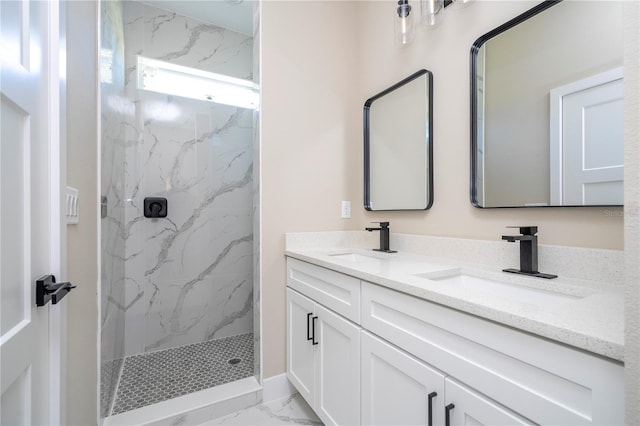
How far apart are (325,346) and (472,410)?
75 cm

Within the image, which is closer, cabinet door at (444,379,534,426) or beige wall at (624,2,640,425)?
beige wall at (624,2,640,425)

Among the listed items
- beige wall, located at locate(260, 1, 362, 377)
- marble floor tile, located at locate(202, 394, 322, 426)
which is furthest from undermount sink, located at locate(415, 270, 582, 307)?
marble floor tile, located at locate(202, 394, 322, 426)

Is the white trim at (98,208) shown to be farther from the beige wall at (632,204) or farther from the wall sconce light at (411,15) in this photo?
the beige wall at (632,204)

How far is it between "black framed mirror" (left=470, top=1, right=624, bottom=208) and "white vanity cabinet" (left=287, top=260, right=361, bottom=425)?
0.78m

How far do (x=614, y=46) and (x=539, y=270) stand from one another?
764mm

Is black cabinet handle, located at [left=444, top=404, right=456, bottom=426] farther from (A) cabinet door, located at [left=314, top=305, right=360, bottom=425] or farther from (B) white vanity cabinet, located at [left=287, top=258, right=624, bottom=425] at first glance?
(A) cabinet door, located at [left=314, top=305, right=360, bottom=425]

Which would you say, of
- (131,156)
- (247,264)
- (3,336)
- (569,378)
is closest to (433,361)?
(569,378)

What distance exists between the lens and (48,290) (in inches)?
28.7

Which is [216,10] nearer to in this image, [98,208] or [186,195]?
[186,195]

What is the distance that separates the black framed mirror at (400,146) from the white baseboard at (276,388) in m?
1.22

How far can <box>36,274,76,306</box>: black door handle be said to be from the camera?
71 centimetres

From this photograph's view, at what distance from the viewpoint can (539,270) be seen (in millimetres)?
1048

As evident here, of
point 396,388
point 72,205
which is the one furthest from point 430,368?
point 72,205

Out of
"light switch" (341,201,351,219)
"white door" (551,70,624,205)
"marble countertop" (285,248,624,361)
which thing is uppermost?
"white door" (551,70,624,205)
